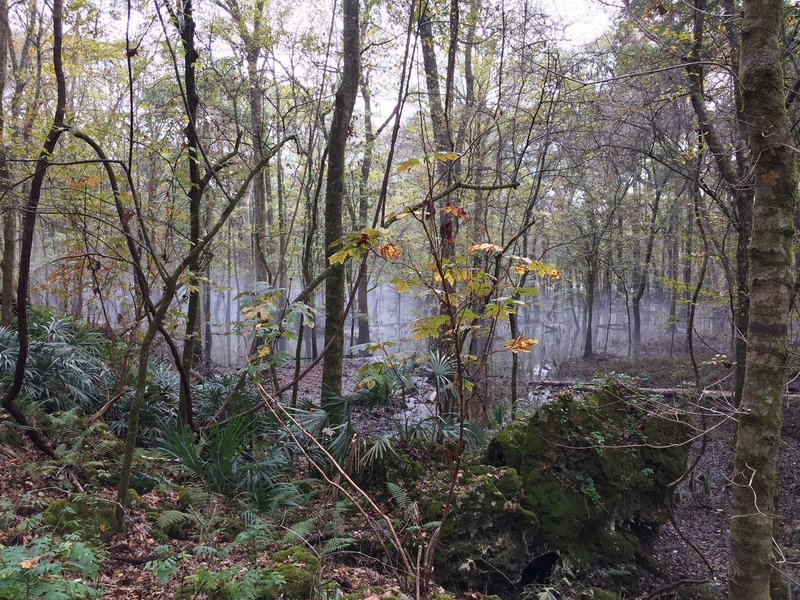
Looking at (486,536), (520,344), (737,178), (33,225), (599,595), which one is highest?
(737,178)

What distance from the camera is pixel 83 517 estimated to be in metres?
3.50

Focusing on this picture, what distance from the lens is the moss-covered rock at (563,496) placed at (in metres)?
4.45

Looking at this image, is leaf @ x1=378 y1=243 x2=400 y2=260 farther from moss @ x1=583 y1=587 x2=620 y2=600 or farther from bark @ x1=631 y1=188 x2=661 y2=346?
bark @ x1=631 y1=188 x2=661 y2=346

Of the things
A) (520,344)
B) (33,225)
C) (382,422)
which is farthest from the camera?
(382,422)

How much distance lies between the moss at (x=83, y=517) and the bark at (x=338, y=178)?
307 cm

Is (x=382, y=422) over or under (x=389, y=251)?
under

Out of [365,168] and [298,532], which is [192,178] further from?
[365,168]

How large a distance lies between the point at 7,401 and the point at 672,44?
31.4ft

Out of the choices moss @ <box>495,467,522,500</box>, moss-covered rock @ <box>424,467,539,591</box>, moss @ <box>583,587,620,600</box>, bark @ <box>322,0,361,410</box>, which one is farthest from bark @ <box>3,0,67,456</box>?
moss @ <box>583,587,620,600</box>

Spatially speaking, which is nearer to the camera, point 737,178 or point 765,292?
point 765,292

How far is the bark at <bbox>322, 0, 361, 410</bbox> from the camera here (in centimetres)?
656

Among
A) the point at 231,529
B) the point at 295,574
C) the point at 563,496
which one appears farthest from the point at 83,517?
the point at 563,496

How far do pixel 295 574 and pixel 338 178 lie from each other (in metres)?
5.17

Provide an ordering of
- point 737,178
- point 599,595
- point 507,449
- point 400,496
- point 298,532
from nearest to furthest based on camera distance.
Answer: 1. point 298,532
2. point 599,595
3. point 400,496
4. point 507,449
5. point 737,178
